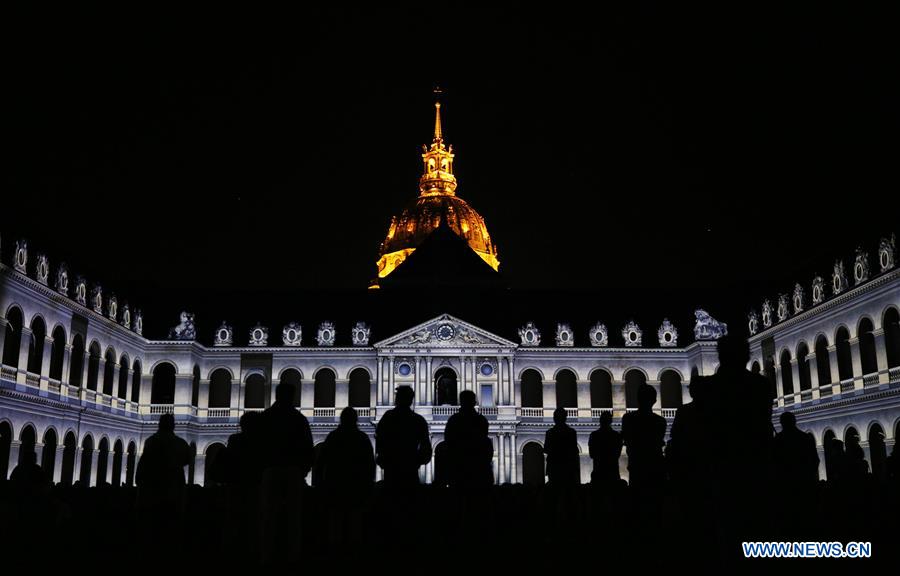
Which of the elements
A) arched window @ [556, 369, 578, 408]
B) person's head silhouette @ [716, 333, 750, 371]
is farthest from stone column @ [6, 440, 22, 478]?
person's head silhouette @ [716, 333, 750, 371]

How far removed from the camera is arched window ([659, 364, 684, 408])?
47.9 metres

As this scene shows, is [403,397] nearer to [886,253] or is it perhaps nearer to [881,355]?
[886,253]

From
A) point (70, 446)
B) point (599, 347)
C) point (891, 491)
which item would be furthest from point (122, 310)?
point (891, 491)

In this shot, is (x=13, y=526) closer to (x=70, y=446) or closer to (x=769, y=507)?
(x=769, y=507)

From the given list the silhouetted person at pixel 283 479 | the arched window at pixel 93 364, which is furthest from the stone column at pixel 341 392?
the silhouetted person at pixel 283 479

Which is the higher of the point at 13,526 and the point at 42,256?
the point at 42,256

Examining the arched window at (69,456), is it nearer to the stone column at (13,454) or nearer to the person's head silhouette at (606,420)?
the stone column at (13,454)

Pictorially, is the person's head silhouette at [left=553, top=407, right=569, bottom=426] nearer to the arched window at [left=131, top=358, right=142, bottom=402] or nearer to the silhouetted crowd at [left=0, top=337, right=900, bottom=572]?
the silhouetted crowd at [left=0, top=337, right=900, bottom=572]

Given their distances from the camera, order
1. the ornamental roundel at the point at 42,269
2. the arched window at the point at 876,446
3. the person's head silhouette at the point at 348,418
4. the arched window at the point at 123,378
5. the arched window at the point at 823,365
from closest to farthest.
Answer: the person's head silhouette at the point at 348,418
the arched window at the point at 876,446
the ornamental roundel at the point at 42,269
the arched window at the point at 823,365
the arched window at the point at 123,378

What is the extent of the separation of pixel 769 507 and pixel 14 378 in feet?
101

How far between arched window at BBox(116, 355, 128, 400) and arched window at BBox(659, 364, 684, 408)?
28116mm

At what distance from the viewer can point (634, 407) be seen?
4897cm

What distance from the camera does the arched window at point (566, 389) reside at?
48.4 m

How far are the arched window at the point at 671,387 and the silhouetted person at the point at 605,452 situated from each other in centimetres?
3568
